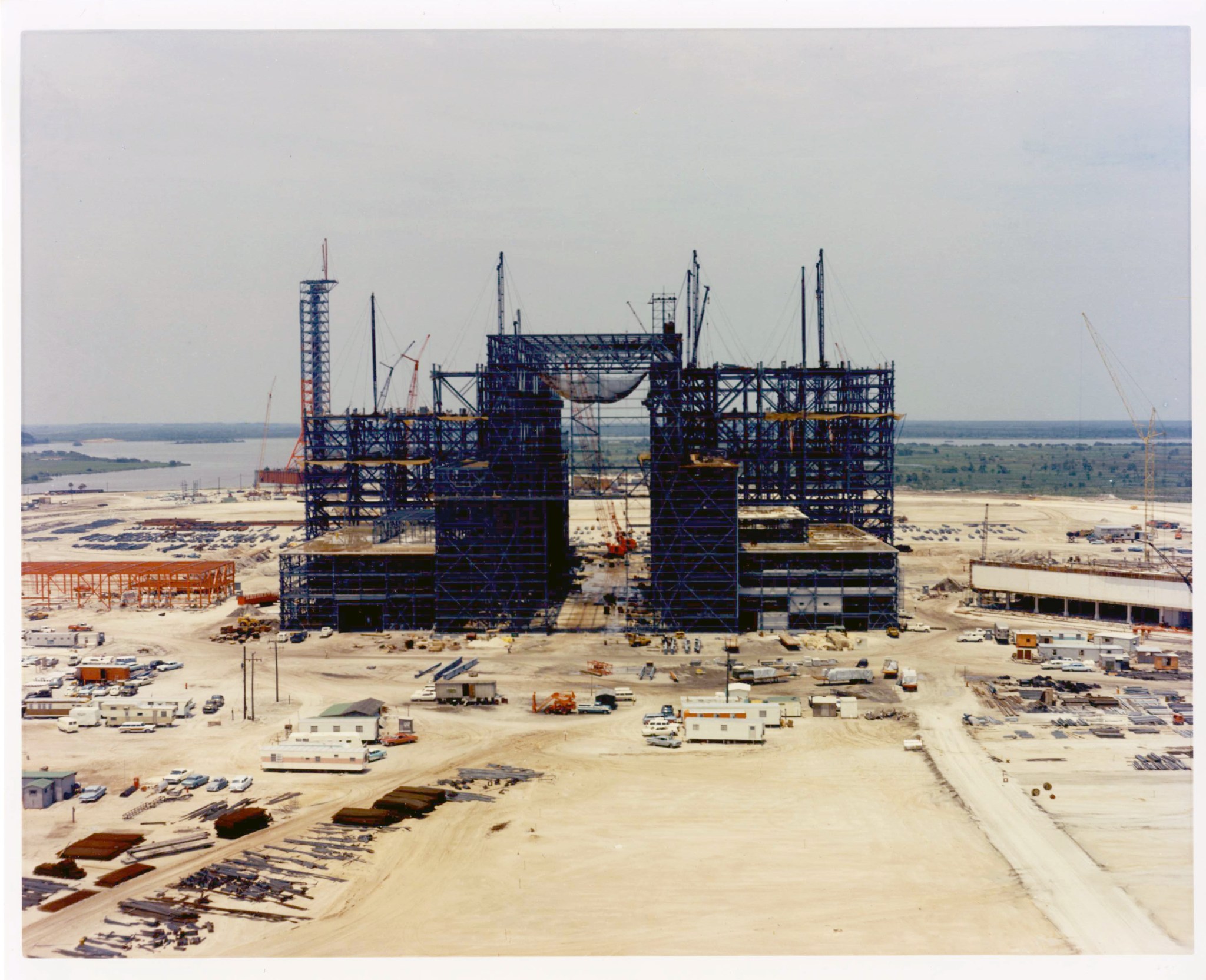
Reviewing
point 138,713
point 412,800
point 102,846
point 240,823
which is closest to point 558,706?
point 412,800

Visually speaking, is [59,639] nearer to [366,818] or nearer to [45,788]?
[45,788]

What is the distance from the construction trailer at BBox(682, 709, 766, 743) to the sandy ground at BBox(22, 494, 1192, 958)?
454mm

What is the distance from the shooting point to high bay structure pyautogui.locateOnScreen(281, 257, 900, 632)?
5153cm

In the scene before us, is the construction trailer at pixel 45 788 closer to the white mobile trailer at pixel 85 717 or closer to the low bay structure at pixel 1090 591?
the white mobile trailer at pixel 85 717

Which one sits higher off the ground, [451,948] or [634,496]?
[634,496]

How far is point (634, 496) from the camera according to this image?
52.1m

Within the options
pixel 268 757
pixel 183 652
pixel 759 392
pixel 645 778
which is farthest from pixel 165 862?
pixel 759 392

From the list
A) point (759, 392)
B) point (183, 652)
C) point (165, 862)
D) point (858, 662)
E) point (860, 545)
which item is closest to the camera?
point (165, 862)

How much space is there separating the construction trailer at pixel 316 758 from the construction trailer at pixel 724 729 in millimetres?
10884

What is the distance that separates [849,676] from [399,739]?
720 inches

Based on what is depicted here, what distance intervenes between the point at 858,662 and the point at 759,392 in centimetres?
2073

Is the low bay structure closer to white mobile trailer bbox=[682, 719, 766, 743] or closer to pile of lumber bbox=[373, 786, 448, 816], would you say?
white mobile trailer bbox=[682, 719, 766, 743]

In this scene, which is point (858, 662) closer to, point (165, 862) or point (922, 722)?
point (922, 722)

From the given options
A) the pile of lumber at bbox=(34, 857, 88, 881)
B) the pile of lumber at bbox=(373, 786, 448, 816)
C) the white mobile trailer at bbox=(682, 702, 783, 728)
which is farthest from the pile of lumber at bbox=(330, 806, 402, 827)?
the white mobile trailer at bbox=(682, 702, 783, 728)
